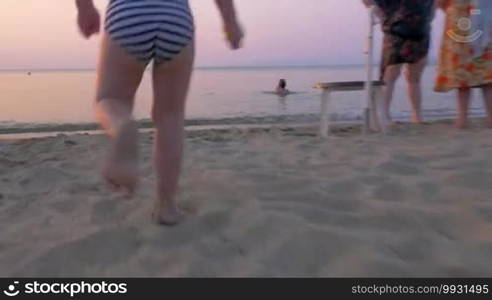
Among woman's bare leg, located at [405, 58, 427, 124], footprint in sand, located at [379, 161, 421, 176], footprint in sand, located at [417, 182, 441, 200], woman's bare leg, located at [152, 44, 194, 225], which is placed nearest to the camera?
woman's bare leg, located at [152, 44, 194, 225]

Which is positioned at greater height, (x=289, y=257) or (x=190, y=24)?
(x=190, y=24)

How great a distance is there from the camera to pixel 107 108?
6.77 ft

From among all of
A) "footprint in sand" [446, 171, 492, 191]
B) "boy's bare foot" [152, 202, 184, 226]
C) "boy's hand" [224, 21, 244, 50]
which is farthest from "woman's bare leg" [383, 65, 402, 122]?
"boy's bare foot" [152, 202, 184, 226]

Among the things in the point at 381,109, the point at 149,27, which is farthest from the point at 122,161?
the point at 381,109

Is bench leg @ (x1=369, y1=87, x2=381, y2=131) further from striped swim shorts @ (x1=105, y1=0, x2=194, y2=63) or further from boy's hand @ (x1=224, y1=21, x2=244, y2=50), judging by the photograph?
striped swim shorts @ (x1=105, y1=0, x2=194, y2=63)

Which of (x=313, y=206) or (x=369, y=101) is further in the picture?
(x=369, y=101)

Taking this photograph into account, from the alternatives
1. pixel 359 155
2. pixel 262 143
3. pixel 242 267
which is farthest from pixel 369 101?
pixel 242 267

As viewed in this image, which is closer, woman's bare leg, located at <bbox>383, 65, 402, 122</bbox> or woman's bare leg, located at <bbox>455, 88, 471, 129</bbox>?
woman's bare leg, located at <bbox>455, 88, 471, 129</bbox>

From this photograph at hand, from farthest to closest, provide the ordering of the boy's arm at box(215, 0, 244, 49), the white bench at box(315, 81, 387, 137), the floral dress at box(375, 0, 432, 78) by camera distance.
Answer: the floral dress at box(375, 0, 432, 78) < the white bench at box(315, 81, 387, 137) < the boy's arm at box(215, 0, 244, 49)

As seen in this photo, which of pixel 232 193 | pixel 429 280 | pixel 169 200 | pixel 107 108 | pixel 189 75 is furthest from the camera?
pixel 232 193

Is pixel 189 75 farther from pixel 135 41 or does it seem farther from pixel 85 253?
pixel 85 253

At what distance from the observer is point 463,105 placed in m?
5.11

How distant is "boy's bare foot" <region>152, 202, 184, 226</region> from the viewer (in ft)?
7.66

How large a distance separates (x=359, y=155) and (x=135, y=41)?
6.72 feet
